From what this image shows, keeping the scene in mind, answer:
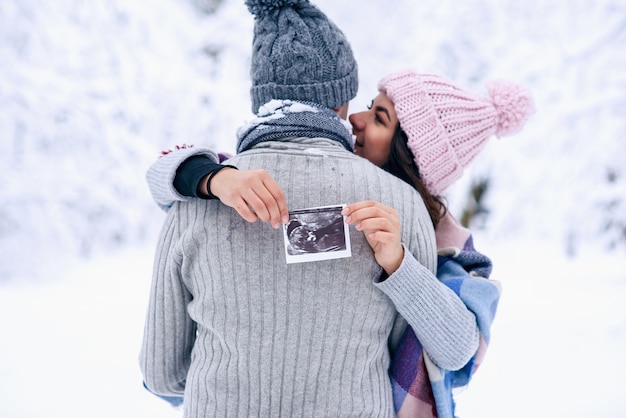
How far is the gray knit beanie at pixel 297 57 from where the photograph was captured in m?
1.04

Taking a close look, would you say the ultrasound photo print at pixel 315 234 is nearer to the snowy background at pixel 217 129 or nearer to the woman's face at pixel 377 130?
the woman's face at pixel 377 130

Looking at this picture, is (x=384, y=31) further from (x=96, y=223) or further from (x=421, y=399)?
(x=421, y=399)

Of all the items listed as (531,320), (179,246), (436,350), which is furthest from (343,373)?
(531,320)

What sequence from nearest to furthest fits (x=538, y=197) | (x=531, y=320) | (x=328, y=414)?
(x=328, y=414), (x=531, y=320), (x=538, y=197)

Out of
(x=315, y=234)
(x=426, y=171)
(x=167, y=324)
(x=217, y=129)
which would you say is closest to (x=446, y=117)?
(x=426, y=171)

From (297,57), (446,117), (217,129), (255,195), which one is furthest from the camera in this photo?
(217,129)

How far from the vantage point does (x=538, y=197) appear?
3.53m

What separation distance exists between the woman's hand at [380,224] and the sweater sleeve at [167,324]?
14.3 inches

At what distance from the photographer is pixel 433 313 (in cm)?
98

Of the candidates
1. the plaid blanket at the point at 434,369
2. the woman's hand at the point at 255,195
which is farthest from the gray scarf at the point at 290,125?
the plaid blanket at the point at 434,369

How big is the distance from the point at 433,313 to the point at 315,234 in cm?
30

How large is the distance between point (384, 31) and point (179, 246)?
2762 mm

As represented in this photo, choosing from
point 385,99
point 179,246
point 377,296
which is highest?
point 385,99

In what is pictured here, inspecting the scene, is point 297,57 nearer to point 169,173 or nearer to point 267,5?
point 267,5
